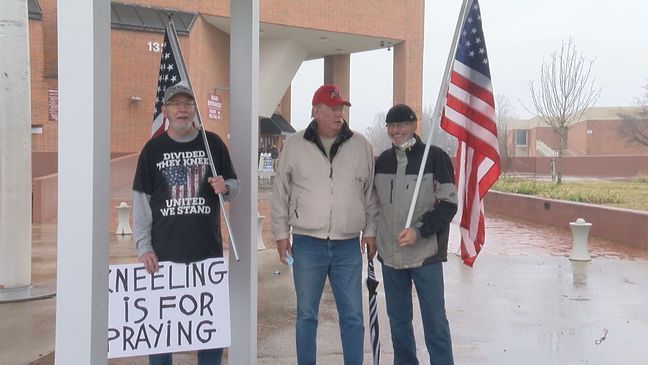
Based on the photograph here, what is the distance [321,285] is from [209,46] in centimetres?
2660

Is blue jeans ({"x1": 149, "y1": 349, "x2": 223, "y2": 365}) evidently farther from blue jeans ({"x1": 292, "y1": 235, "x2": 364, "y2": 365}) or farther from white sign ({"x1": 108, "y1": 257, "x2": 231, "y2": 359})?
blue jeans ({"x1": 292, "y1": 235, "x2": 364, "y2": 365})

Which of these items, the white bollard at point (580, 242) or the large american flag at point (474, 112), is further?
the white bollard at point (580, 242)

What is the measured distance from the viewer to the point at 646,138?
47.8 m

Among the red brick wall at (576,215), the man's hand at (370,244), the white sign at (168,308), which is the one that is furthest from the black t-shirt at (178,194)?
the red brick wall at (576,215)

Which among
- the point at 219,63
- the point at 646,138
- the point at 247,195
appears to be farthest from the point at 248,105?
the point at 646,138

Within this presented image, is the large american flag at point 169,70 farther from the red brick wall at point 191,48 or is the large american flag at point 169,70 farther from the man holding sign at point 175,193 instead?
the red brick wall at point 191,48

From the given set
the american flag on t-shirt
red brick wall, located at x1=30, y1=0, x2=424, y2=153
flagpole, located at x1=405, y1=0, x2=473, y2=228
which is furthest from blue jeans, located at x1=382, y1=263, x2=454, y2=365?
red brick wall, located at x1=30, y1=0, x2=424, y2=153

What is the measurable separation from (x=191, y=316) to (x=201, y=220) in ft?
2.07

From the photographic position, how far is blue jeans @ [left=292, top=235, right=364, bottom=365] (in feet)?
13.1

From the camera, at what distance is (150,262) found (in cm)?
377

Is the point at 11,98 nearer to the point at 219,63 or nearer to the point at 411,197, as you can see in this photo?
the point at 411,197

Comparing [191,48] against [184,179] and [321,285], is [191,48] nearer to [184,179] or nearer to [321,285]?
[184,179]

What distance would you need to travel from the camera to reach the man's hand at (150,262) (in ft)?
12.4

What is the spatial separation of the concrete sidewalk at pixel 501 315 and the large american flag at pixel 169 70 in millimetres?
1938
